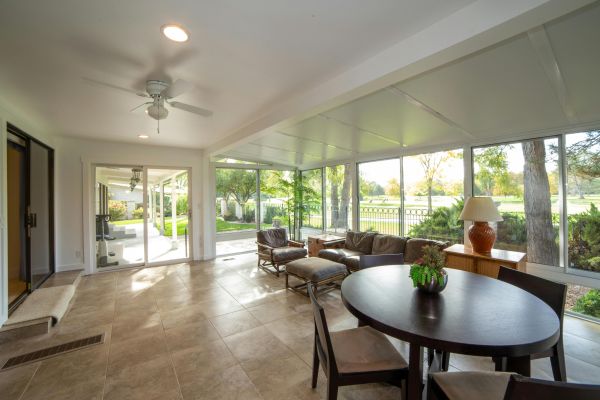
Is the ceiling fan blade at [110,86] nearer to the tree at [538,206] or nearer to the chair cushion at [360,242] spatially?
the chair cushion at [360,242]

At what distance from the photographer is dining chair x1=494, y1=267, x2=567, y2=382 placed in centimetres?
162

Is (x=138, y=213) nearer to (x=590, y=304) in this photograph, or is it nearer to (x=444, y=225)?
(x=444, y=225)

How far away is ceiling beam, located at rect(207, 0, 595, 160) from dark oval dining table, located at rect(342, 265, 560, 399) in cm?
159

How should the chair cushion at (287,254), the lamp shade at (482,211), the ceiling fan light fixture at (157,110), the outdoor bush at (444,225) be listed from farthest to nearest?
1. the chair cushion at (287,254)
2. the outdoor bush at (444,225)
3. the lamp shade at (482,211)
4. the ceiling fan light fixture at (157,110)

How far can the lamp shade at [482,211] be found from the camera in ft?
10.2

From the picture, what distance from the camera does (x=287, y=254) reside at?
15.5ft

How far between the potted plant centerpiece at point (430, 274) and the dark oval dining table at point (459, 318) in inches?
2.2

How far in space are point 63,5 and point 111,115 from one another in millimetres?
2282

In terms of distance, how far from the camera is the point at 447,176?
4363mm

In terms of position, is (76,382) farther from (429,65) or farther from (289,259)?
(429,65)

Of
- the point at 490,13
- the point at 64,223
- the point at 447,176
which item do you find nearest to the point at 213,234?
the point at 64,223

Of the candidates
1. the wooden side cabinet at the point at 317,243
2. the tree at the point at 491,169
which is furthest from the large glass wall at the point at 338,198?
the tree at the point at 491,169

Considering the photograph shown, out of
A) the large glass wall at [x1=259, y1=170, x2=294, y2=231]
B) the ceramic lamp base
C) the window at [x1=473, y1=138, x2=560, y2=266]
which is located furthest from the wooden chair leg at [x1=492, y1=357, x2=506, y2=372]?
the large glass wall at [x1=259, y1=170, x2=294, y2=231]

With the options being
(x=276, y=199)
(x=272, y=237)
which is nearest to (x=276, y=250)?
(x=272, y=237)
